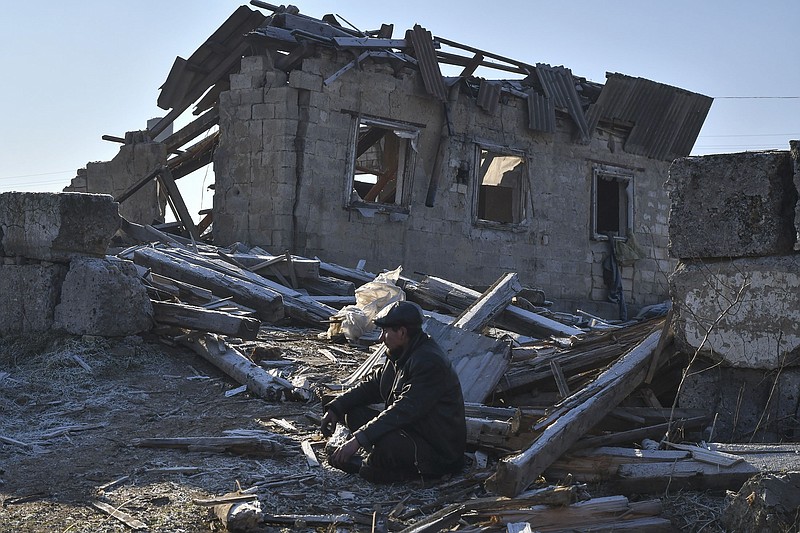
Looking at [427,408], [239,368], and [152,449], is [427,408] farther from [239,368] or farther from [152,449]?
[239,368]

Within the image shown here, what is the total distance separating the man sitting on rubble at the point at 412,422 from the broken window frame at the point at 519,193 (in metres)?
11.1

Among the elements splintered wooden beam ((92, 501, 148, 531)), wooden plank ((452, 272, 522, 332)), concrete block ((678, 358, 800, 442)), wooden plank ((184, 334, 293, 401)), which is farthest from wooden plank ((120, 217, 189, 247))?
concrete block ((678, 358, 800, 442))

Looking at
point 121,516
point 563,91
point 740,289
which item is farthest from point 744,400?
point 563,91

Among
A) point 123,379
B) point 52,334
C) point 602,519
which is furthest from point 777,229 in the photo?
point 52,334

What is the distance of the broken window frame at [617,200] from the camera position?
60.7 ft

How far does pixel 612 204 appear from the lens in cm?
1986

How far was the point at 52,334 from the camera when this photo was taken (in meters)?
8.67

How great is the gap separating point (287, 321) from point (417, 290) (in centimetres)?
174

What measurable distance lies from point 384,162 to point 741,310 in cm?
1461

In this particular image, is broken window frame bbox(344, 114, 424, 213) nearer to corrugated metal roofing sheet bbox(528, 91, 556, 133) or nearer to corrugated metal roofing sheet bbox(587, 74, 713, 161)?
corrugated metal roofing sheet bbox(528, 91, 556, 133)

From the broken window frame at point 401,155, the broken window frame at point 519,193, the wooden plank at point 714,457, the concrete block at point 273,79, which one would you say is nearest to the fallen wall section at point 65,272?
the wooden plank at point 714,457

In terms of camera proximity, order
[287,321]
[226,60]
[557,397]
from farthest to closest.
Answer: [226,60] → [287,321] → [557,397]

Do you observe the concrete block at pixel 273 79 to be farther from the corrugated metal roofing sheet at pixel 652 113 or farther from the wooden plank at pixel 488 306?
the corrugated metal roofing sheet at pixel 652 113

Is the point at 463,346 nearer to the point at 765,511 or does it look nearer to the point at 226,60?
the point at 765,511
